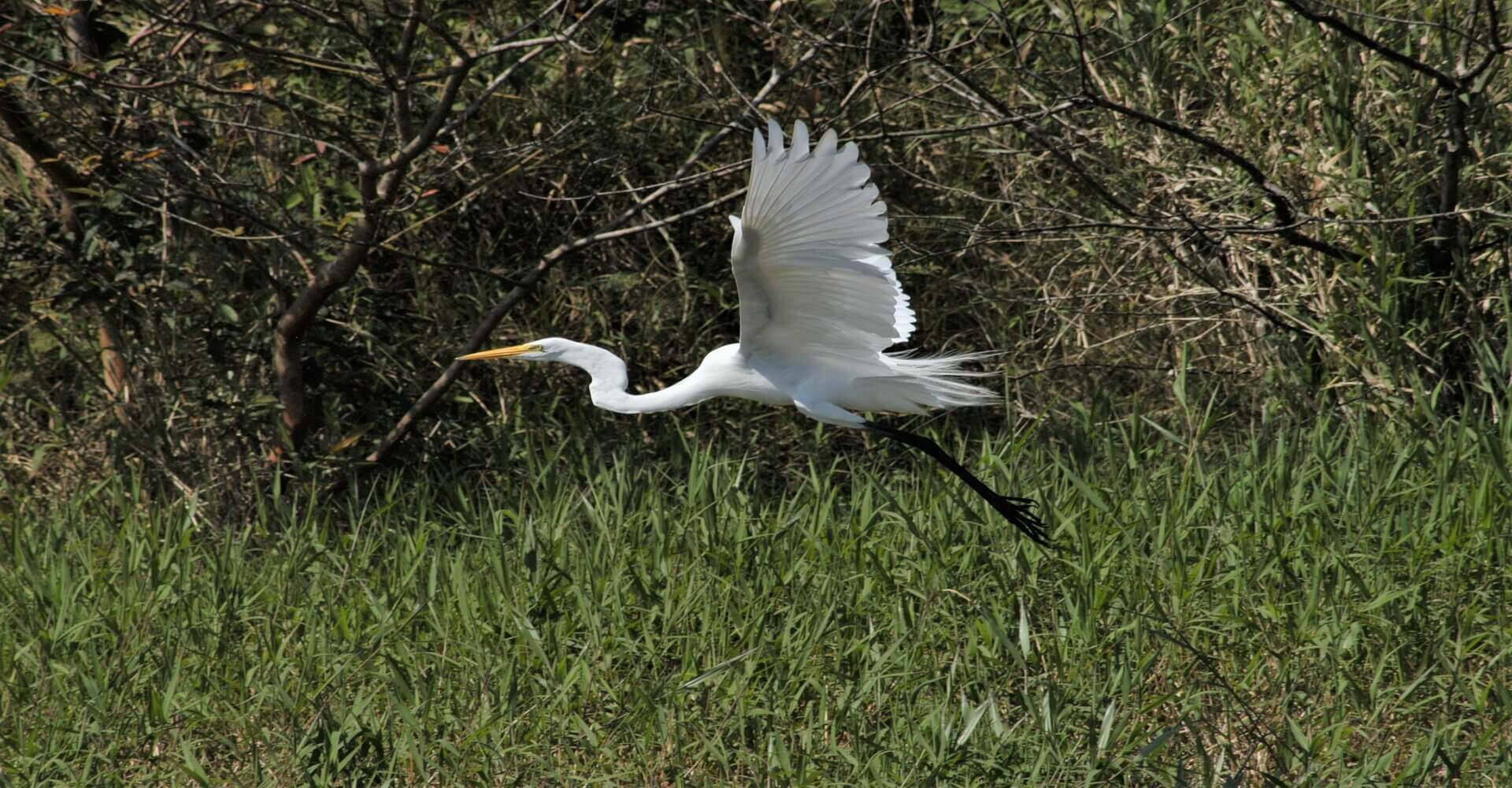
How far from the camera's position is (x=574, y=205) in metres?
5.02

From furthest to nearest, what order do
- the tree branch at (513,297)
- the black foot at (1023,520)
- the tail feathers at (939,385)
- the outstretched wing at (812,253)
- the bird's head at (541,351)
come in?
the tree branch at (513,297)
the bird's head at (541,351)
the tail feathers at (939,385)
the black foot at (1023,520)
the outstretched wing at (812,253)

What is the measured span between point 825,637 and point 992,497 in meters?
0.53

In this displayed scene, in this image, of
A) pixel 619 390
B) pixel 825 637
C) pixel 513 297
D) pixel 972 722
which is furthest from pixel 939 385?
pixel 513 297

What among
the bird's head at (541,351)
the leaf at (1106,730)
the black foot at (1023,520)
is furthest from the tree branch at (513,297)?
the leaf at (1106,730)

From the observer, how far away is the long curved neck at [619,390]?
360cm

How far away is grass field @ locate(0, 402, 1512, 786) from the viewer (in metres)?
3.02

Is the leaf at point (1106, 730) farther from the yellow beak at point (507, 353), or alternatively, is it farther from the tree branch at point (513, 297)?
the tree branch at point (513, 297)

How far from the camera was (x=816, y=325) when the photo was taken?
3432mm

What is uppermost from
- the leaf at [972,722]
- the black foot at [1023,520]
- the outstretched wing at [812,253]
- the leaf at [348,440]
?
the outstretched wing at [812,253]

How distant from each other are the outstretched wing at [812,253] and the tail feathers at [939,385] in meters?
0.15

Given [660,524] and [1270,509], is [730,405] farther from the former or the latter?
[1270,509]

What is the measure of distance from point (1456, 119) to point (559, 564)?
2.70 m

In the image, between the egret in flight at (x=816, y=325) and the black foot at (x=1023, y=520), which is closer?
the egret in flight at (x=816, y=325)

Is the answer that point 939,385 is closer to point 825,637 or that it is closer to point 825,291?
point 825,291
